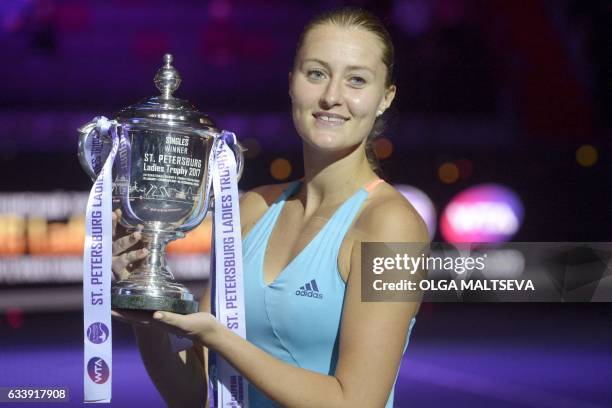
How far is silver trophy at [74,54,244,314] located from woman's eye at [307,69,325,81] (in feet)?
0.67

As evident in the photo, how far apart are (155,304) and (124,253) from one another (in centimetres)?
31

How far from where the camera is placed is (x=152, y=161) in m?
1.94

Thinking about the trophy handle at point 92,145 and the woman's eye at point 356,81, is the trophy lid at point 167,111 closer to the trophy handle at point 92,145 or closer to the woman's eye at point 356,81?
the trophy handle at point 92,145

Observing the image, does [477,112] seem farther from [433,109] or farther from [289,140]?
[289,140]

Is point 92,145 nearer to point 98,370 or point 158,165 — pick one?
point 158,165

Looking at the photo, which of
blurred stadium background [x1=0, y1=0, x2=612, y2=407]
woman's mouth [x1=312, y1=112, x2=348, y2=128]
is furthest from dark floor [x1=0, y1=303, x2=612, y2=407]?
woman's mouth [x1=312, y1=112, x2=348, y2=128]

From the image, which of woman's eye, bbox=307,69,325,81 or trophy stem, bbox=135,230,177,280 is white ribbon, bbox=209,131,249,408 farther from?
woman's eye, bbox=307,69,325,81

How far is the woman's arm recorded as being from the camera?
1.75m

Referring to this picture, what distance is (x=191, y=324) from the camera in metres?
1.71

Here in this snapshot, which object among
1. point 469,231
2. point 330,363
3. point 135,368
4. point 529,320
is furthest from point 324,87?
point 529,320

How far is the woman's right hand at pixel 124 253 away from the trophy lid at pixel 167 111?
0.19m

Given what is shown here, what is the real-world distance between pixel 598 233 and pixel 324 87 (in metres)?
4.60

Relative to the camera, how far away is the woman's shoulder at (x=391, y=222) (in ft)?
6.23

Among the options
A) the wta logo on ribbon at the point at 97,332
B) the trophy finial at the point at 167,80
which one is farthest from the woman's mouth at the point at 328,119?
Answer: the wta logo on ribbon at the point at 97,332
